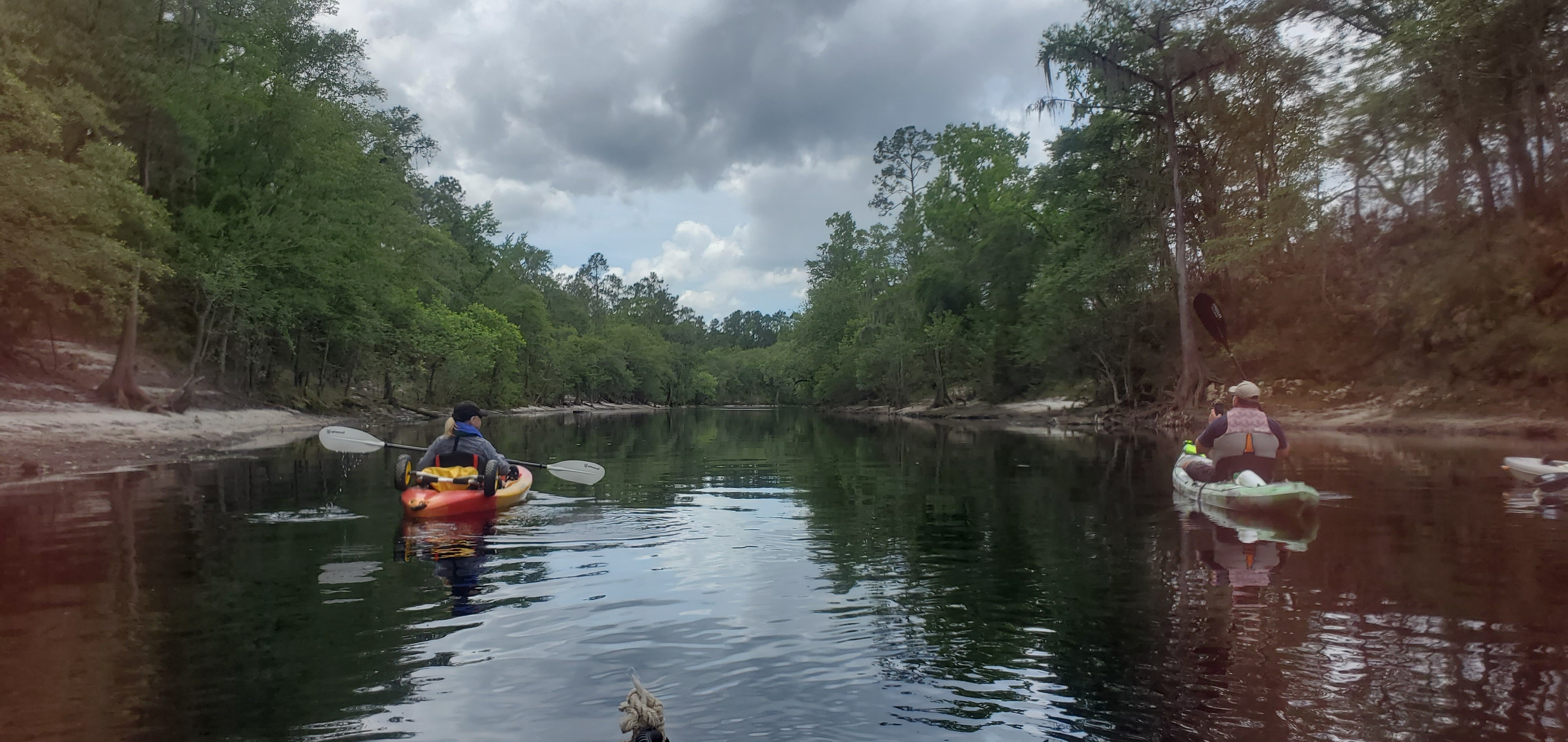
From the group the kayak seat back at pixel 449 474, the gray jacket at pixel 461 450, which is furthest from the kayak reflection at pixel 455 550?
the gray jacket at pixel 461 450

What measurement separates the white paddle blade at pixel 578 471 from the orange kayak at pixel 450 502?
7.06ft

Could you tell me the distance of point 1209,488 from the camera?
36.7 feet

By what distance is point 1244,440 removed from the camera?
11117 mm

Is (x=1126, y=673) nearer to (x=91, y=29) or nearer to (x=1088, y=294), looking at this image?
(x=91, y=29)

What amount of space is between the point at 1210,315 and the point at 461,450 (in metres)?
14.7

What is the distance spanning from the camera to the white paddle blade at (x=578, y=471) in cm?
1385

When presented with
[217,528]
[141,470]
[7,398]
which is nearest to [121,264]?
[7,398]

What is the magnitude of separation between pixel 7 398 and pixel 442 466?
1611cm

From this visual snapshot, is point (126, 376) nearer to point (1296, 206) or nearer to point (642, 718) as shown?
point (642, 718)

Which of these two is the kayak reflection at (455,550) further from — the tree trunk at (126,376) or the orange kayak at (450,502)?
the tree trunk at (126,376)

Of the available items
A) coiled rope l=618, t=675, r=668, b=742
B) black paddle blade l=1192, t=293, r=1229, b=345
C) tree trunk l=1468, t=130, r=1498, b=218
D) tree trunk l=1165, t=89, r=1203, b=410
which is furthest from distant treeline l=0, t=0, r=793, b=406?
tree trunk l=1468, t=130, r=1498, b=218

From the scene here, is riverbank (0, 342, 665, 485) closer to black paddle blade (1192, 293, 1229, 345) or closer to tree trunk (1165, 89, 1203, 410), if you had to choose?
black paddle blade (1192, 293, 1229, 345)

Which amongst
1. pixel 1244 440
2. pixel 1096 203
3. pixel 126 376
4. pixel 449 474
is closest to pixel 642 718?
pixel 449 474

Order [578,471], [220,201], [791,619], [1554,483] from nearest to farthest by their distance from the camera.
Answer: [791,619] → [1554,483] → [578,471] → [220,201]
